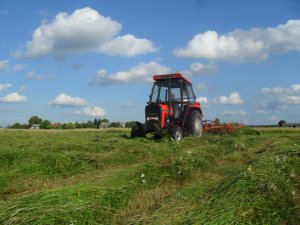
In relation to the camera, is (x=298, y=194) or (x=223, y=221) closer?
(x=223, y=221)

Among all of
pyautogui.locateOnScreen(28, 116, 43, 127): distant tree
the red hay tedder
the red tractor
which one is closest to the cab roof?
the red tractor

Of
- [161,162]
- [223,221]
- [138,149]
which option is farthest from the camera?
[138,149]

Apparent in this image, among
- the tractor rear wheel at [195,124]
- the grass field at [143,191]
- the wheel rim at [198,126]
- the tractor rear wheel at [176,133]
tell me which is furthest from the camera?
the wheel rim at [198,126]

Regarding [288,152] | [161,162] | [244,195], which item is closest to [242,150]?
[288,152]

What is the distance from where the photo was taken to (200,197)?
18.2 ft

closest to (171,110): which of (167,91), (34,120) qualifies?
(167,91)

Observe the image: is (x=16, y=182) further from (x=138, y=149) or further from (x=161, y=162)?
(x=138, y=149)

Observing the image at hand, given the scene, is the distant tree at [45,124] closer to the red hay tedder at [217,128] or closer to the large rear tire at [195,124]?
the red hay tedder at [217,128]

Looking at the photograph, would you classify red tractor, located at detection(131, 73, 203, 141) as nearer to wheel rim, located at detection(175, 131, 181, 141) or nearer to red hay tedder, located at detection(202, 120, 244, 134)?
wheel rim, located at detection(175, 131, 181, 141)

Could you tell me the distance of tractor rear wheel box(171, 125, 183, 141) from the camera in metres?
14.5

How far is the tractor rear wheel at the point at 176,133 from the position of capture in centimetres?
1455

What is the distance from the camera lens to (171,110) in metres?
15.2

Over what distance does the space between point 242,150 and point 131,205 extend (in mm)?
7420

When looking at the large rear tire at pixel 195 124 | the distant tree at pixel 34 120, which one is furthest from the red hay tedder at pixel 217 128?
the distant tree at pixel 34 120
